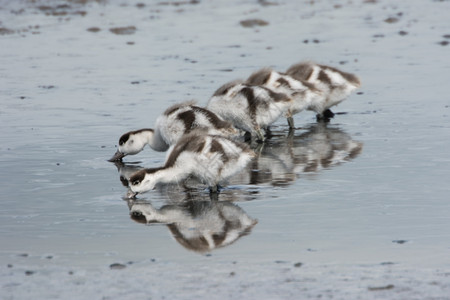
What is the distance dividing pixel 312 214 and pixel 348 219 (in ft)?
1.20

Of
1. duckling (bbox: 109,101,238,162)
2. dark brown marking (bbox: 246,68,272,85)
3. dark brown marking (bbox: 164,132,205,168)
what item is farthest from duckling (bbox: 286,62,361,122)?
dark brown marking (bbox: 164,132,205,168)

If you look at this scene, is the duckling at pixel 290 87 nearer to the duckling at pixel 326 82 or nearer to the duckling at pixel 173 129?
the duckling at pixel 326 82

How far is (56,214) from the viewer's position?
28.8ft

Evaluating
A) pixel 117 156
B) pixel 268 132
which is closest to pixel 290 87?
pixel 268 132

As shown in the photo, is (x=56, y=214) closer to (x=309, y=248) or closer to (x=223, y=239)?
(x=223, y=239)

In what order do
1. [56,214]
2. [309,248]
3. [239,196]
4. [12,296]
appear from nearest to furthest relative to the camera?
[12,296]
[309,248]
[56,214]
[239,196]

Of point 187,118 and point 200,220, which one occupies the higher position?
point 187,118

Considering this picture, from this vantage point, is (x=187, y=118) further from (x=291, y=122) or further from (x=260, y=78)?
(x=291, y=122)

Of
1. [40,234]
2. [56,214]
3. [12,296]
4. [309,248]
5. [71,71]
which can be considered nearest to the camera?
[12,296]

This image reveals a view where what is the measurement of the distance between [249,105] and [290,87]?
1.17m

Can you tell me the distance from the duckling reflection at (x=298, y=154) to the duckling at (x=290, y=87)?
1.20ft

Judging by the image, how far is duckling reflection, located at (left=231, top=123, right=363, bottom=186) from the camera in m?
10.3

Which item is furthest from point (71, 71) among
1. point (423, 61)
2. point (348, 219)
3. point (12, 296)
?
point (12, 296)

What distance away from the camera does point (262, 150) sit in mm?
12016
